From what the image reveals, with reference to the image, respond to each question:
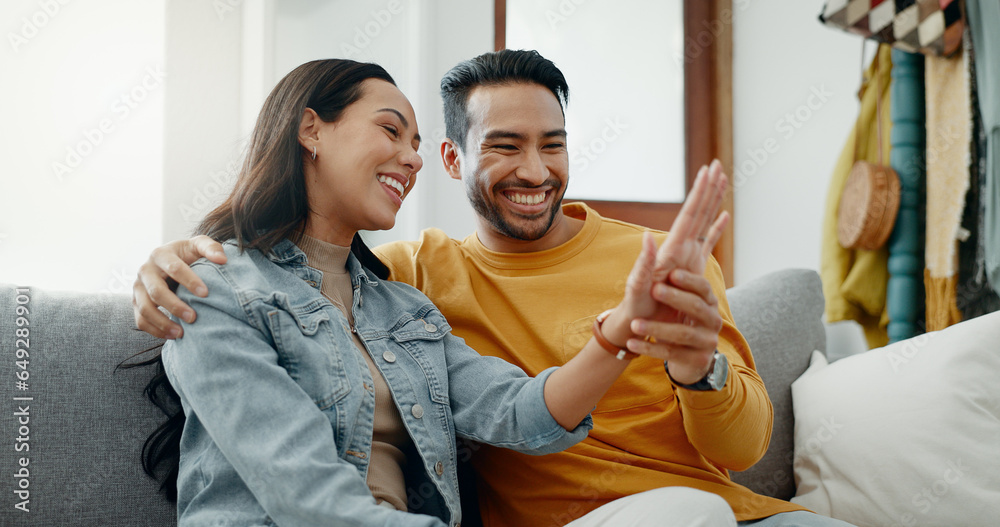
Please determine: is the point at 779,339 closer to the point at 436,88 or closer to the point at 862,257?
the point at 862,257

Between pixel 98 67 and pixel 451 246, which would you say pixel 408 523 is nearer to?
pixel 451 246

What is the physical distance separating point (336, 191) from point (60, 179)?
89 centimetres

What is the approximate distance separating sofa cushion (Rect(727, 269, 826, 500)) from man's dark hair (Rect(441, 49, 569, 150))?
604mm

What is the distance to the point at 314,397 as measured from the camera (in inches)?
32.6

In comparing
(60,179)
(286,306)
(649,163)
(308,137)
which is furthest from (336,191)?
(649,163)

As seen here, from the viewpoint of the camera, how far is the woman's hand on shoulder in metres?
0.81

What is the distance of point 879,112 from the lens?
6.29ft

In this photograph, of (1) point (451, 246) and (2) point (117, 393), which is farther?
(1) point (451, 246)
